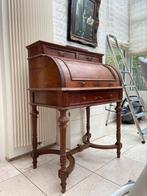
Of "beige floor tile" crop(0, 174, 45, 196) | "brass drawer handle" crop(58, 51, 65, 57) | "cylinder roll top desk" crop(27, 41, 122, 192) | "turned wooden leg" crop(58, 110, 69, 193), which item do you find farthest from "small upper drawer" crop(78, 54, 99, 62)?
"beige floor tile" crop(0, 174, 45, 196)

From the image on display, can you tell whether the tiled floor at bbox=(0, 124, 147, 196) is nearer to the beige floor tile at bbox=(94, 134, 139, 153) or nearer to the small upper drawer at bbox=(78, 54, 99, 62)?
the beige floor tile at bbox=(94, 134, 139, 153)

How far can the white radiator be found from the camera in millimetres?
1760

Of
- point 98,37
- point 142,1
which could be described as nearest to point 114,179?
point 98,37

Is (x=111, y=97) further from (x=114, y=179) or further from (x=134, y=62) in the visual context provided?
(x=134, y=62)

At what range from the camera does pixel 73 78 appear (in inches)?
52.4

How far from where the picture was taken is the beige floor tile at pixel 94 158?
178cm

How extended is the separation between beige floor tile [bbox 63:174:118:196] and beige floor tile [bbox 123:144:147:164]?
61 centimetres

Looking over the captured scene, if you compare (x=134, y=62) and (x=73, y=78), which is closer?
(x=73, y=78)

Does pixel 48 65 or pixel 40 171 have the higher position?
pixel 48 65

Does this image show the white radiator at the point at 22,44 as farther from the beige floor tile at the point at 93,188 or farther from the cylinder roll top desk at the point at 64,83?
the beige floor tile at the point at 93,188

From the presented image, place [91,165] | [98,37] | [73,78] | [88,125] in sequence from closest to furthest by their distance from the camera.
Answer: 1. [73,78]
2. [91,165]
3. [88,125]
4. [98,37]

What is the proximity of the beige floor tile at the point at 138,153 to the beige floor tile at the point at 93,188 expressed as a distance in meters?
0.61

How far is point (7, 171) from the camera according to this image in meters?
1.66

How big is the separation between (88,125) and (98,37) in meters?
1.38
